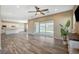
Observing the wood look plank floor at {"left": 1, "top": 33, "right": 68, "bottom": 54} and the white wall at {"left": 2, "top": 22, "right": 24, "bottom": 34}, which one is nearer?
the wood look plank floor at {"left": 1, "top": 33, "right": 68, "bottom": 54}

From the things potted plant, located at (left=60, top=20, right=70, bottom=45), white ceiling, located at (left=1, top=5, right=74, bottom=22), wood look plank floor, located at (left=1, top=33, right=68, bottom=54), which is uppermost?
white ceiling, located at (left=1, top=5, right=74, bottom=22)

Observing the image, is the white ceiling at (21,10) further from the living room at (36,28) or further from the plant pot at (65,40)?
the plant pot at (65,40)

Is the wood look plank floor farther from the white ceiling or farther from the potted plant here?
the white ceiling

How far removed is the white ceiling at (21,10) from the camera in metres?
3.09

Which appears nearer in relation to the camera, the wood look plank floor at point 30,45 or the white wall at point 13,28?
the wood look plank floor at point 30,45

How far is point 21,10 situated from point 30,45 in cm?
112

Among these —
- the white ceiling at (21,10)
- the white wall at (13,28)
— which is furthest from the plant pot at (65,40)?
the white wall at (13,28)

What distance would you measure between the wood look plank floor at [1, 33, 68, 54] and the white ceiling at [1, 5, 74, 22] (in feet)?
1.76

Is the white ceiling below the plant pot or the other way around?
the other way around

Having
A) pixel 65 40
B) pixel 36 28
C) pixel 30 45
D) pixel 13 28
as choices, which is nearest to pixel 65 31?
pixel 65 40

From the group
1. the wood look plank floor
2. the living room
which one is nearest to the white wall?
the living room

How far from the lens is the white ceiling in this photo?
10.1 ft

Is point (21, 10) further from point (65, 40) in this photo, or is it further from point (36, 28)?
point (65, 40)

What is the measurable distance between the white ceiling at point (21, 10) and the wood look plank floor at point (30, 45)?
536mm
